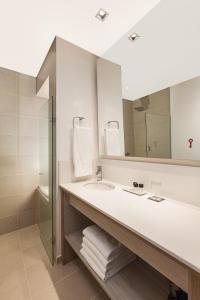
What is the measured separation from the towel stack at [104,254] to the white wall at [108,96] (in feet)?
2.82

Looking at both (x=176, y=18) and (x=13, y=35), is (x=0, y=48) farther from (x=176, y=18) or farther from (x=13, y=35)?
(x=176, y=18)

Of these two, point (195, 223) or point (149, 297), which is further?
point (149, 297)

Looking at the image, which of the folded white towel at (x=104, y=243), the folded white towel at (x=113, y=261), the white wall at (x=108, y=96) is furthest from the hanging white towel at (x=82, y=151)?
the folded white towel at (x=113, y=261)

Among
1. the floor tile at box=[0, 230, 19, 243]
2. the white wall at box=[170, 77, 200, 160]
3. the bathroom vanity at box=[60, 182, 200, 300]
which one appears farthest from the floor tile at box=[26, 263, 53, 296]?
the white wall at box=[170, 77, 200, 160]

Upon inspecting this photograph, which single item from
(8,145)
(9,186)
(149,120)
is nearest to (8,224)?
(9,186)

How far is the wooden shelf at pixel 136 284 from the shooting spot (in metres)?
1.01

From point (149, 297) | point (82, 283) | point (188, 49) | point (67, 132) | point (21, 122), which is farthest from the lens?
point (21, 122)

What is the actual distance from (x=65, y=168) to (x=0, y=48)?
1.55m

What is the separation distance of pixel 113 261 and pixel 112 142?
112cm

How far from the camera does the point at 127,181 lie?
Result: 157 centimetres

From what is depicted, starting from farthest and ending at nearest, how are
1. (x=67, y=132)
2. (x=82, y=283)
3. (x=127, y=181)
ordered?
1. (x=67, y=132)
2. (x=127, y=181)
3. (x=82, y=283)

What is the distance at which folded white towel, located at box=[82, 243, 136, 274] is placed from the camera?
3.71 ft

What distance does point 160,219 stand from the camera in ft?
2.81

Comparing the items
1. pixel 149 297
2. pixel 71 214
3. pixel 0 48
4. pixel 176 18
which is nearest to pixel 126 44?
pixel 176 18
